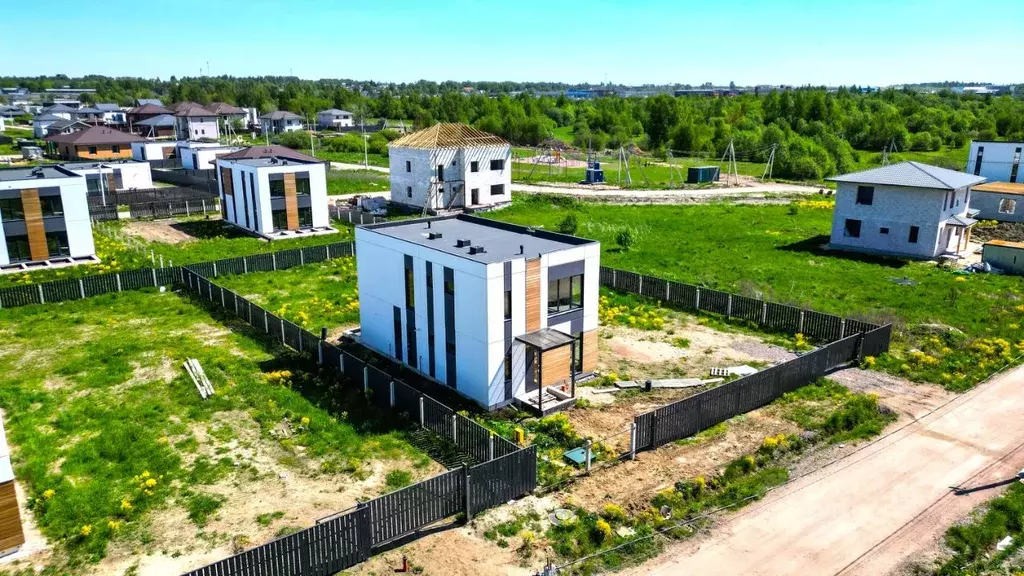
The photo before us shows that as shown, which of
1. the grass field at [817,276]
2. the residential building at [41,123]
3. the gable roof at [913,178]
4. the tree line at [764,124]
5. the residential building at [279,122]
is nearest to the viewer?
the grass field at [817,276]

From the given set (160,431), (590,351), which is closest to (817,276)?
(590,351)

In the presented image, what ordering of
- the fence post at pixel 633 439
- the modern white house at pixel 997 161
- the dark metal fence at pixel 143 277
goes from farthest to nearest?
the modern white house at pixel 997 161
the dark metal fence at pixel 143 277
the fence post at pixel 633 439

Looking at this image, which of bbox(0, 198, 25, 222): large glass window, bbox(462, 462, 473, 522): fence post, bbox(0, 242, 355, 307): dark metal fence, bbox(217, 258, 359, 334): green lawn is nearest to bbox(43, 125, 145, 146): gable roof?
bbox(0, 198, 25, 222): large glass window

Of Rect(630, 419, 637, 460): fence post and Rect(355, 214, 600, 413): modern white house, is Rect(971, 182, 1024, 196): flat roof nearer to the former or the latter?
Rect(355, 214, 600, 413): modern white house

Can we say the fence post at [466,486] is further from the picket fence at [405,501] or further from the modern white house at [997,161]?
the modern white house at [997,161]

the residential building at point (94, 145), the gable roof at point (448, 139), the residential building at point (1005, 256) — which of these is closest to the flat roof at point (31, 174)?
the gable roof at point (448, 139)

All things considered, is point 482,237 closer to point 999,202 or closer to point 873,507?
point 873,507

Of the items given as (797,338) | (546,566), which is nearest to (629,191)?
(797,338)
